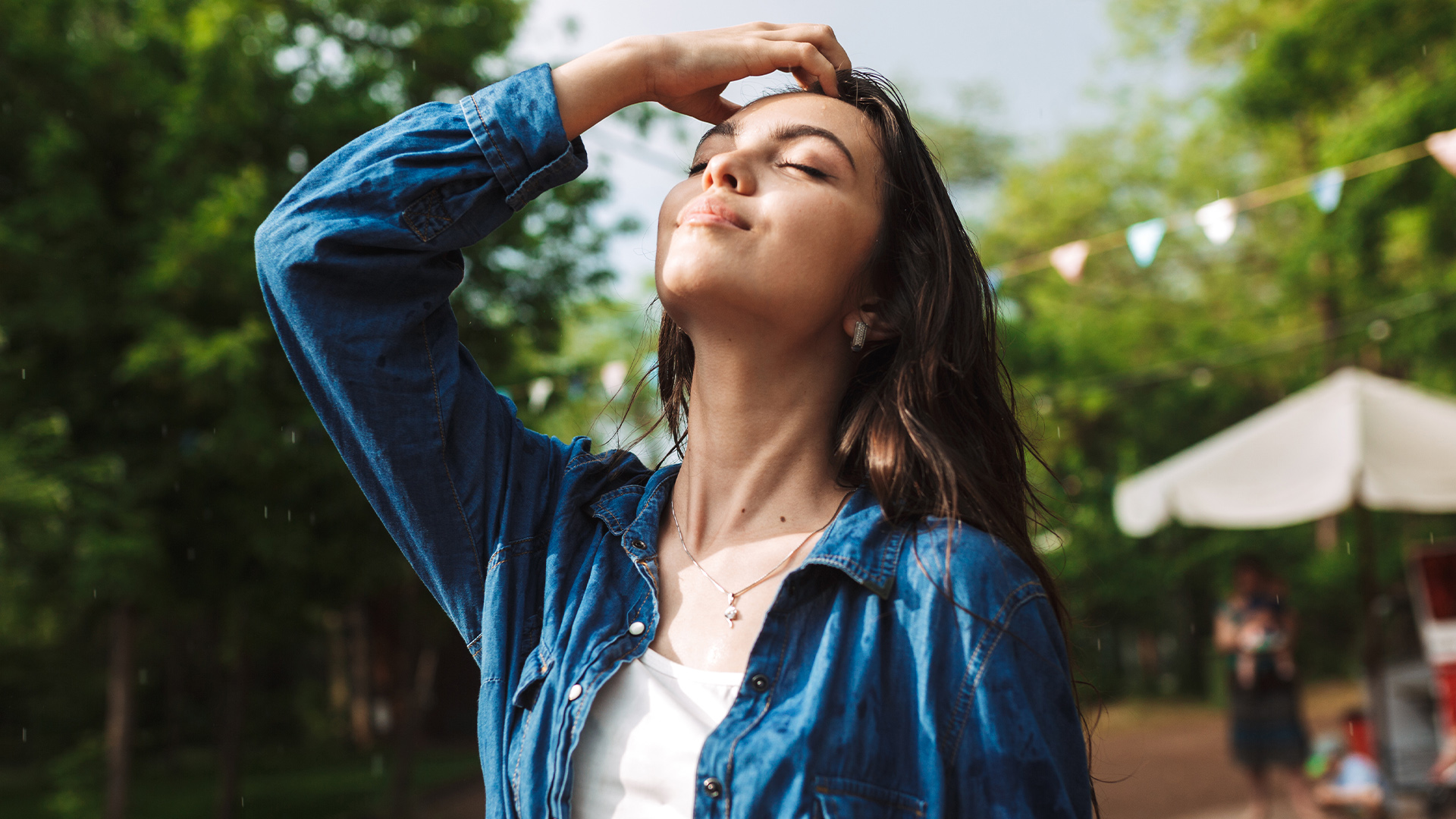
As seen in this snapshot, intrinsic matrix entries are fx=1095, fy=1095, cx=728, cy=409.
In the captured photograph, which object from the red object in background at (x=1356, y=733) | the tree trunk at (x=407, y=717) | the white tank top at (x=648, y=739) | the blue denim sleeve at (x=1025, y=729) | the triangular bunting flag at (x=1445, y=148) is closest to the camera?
the blue denim sleeve at (x=1025, y=729)

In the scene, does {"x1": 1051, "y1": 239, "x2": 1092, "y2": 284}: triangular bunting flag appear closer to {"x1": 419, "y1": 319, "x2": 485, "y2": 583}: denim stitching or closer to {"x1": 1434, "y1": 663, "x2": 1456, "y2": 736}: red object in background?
{"x1": 1434, "y1": 663, "x2": 1456, "y2": 736}: red object in background

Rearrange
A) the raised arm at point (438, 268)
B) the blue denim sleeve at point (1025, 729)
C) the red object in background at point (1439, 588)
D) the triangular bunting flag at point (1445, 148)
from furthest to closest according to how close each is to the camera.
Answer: the red object in background at point (1439, 588)
the triangular bunting flag at point (1445, 148)
the raised arm at point (438, 268)
the blue denim sleeve at point (1025, 729)

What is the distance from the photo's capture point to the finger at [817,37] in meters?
1.43

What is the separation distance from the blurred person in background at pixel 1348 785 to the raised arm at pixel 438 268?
773 centimetres

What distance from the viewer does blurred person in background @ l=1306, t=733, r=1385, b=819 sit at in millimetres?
7266

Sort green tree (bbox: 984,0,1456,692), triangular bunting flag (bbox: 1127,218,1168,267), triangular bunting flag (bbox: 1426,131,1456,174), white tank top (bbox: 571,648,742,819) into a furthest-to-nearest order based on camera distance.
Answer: green tree (bbox: 984,0,1456,692)
triangular bunting flag (bbox: 1127,218,1168,267)
triangular bunting flag (bbox: 1426,131,1456,174)
white tank top (bbox: 571,648,742,819)

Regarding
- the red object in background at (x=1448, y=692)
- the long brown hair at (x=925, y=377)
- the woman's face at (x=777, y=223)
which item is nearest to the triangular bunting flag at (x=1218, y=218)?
the red object in background at (x=1448, y=692)

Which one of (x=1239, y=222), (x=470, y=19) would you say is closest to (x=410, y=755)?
(x=470, y=19)

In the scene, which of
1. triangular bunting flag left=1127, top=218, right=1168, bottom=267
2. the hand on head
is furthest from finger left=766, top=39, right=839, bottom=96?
triangular bunting flag left=1127, top=218, right=1168, bottom=267

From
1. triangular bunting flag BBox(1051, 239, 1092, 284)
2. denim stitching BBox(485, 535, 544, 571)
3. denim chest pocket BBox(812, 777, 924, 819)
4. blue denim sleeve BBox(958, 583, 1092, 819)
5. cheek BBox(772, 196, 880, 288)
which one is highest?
triangular bunting flag BBox(1051, 239, 1092, 284)

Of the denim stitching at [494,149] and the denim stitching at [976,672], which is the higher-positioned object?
the denim stitching at [494,149]

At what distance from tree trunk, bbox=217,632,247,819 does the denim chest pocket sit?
796 centimetres

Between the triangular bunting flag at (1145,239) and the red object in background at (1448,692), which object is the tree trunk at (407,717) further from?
the red object in background at (1448,692)

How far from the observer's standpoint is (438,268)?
1.36 meters
